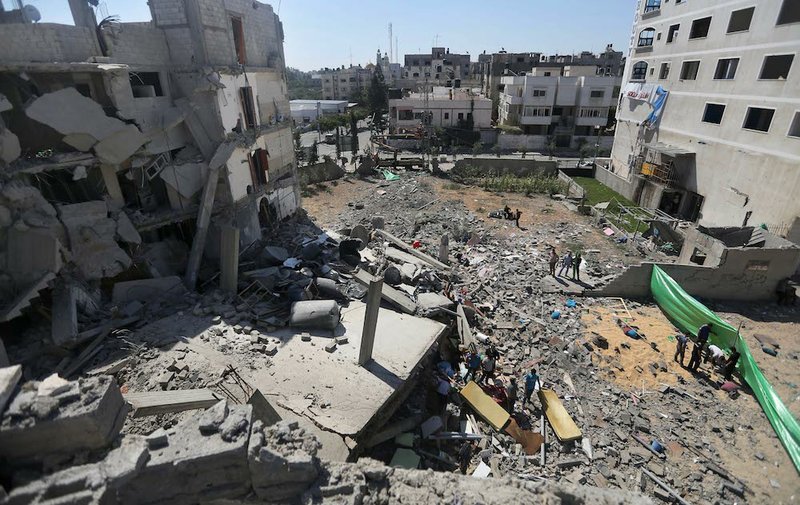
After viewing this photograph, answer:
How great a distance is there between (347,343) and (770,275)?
14852 millimetres

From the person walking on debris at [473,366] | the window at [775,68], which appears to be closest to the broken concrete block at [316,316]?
the person walking on debris at [473,366]

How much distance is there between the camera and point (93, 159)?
10453mm

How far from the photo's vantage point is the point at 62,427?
12.8 ft

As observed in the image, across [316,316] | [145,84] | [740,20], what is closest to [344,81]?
[740,20]

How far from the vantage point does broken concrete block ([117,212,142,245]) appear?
11078 mm

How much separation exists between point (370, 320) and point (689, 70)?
85.5ft

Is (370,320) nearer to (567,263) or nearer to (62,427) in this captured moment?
(62,427)

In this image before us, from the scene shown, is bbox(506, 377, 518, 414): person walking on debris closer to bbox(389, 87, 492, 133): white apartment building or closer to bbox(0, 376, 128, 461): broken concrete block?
bbox(0, 376, 128, 461): broken concrete block

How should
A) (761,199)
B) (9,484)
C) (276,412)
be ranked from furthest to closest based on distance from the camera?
(761,199) → (276,412) → (9,484)

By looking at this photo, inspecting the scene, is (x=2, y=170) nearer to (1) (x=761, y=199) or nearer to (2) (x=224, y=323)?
(2) (x=224, y=323)

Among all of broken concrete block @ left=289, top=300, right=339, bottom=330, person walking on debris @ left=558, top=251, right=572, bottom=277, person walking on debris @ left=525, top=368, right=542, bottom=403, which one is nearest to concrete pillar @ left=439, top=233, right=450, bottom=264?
person walking on debris @ left=558, top=251, right=572, bottom=277

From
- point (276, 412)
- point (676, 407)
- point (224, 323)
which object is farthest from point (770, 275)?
point (224, 323)

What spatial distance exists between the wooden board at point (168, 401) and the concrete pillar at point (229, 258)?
458cm

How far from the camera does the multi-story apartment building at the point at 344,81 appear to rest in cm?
8038
